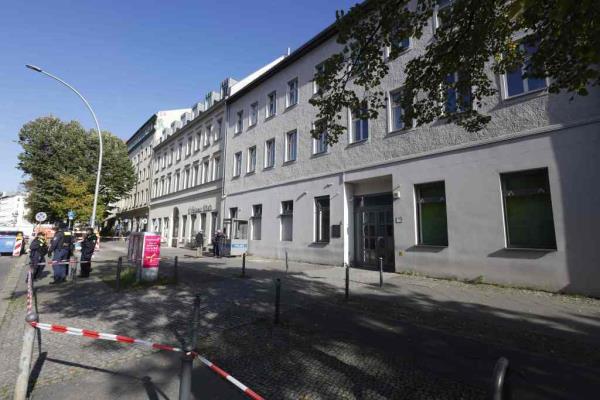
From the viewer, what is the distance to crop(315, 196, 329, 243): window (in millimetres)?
16375

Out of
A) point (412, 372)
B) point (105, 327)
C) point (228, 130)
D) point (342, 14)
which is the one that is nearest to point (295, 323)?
point (412, 372)

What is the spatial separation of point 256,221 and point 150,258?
35.6 ft

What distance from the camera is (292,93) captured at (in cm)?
1981

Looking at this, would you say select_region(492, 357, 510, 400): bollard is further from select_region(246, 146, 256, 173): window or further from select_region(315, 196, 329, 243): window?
select_region(246, 146, 256, 173): window

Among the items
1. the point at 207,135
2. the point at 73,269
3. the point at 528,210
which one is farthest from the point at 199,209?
the point at 528,210

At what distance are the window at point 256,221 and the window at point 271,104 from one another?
6.04 meters

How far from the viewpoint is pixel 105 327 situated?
6035 mm

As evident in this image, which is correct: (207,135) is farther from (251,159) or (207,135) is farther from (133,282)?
(133,282)

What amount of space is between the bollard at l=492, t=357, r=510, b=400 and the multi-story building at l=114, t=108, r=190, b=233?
42823 millimetres

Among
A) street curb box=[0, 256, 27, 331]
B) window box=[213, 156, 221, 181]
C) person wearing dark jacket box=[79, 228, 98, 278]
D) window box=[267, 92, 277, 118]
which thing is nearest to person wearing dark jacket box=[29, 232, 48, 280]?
street curb box=[0, 256, 27, 331]

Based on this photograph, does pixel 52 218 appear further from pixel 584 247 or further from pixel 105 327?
pixel 584 247

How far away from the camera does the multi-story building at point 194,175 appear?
88.0 ft

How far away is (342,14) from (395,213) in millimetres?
8592

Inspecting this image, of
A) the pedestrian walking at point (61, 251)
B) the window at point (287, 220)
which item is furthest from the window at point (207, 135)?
the pedestrian walking at point (61, 251)
